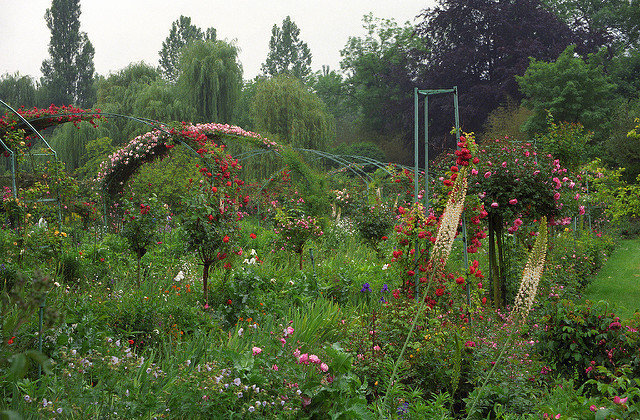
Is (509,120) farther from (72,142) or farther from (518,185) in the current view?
(72,142)

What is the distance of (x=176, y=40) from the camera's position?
27766 millimetres

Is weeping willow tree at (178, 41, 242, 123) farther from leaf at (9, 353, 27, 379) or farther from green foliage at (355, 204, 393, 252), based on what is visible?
leaf at (9, 353, 27, 379)

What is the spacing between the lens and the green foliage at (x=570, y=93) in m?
15.5

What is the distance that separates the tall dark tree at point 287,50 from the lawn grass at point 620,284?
926 inches

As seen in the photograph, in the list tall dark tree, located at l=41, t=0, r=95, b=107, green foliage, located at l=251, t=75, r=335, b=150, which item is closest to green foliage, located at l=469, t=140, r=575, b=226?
green foliage, located at l=251, t=75, r=335, b=150

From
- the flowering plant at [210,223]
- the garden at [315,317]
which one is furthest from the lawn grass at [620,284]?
the flowering plant at [210,223]

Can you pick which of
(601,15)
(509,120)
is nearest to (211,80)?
(509,120)

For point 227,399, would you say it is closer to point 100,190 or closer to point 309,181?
point 100,190

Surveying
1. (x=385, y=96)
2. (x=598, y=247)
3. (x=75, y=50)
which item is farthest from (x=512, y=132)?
(x=75, y=50)

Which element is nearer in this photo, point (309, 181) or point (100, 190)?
point (100, 190)

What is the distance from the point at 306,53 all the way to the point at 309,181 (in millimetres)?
21354

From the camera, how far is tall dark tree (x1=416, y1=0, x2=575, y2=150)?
62.5 feet

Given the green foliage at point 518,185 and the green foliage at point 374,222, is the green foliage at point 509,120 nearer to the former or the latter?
the green foliage at point 374,222

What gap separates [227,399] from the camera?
2.39 metres
